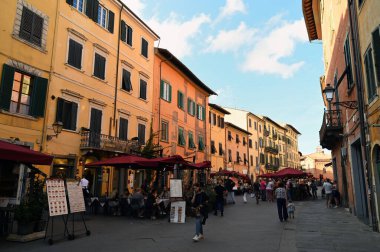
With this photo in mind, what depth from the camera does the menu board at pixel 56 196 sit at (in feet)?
27.8

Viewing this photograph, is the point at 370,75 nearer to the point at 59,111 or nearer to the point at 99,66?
the point at 59,111

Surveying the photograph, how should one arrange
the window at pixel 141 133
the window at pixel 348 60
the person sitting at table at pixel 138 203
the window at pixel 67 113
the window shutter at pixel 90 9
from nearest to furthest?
the window at pixel 348 60 < the person sitting at table at pixel 138 203 < the window at pixel 67 113 < the window shutter at pixel 90 9 < the window at pixel 141 133

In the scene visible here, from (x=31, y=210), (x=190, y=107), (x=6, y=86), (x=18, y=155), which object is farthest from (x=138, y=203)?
(x=190, y=107)

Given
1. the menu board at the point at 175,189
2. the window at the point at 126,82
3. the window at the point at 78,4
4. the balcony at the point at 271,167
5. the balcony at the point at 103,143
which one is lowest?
the menu board at the point at 175,189

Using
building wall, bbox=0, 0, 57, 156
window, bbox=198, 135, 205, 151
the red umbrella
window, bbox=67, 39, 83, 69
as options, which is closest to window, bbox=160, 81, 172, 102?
window, bbox=198, 135, 205, 151

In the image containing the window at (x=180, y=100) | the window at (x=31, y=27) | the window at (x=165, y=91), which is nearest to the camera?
the window at (x=31, y=27)

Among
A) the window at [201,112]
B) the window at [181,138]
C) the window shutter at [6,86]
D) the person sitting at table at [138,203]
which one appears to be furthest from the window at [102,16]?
the window at [201,112]

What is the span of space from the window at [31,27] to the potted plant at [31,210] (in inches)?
333

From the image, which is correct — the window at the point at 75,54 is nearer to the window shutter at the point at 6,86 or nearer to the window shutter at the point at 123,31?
the window shutter at the point at 6,86

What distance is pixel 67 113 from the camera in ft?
55.8

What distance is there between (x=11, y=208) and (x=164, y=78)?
19238 millimetres

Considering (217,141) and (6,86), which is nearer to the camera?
(6,86)

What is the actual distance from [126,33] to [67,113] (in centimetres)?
807

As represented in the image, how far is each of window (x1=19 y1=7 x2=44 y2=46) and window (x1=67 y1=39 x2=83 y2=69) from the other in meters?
2.00
